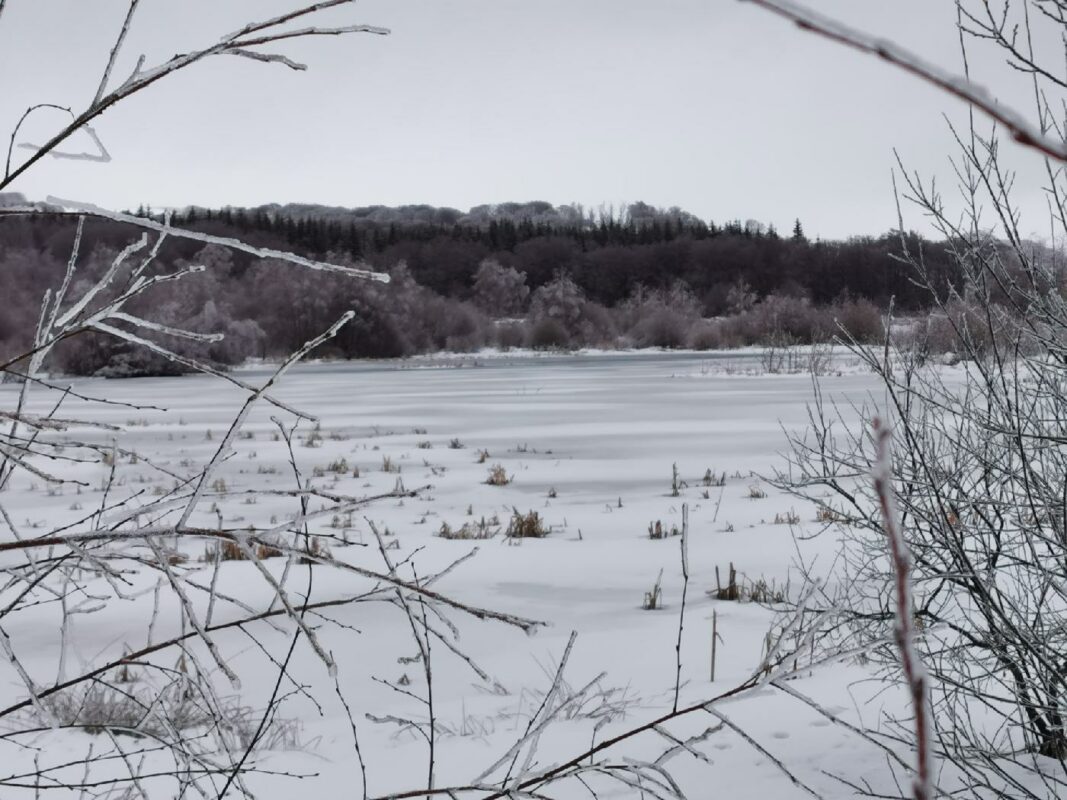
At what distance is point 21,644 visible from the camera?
504 cm

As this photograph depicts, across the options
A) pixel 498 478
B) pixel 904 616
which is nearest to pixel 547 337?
pixel 498 478

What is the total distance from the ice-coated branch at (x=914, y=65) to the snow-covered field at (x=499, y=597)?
83 cm

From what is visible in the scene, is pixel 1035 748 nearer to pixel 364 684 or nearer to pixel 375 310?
pixel 364 684

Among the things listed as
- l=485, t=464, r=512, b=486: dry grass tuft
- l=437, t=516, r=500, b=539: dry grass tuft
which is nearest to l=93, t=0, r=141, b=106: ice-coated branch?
l=437, t=516, r=500, b=539: dry grass tuft

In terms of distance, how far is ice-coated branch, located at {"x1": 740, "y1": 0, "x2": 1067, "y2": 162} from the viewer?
0.40m

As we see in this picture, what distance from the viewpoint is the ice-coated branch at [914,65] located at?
15.8 inches

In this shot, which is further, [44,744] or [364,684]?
[364,684]

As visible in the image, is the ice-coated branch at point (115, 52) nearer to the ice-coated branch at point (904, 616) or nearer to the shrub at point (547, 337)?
the ice-coated branch at point (904, 616)

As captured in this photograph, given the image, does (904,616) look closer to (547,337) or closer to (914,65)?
(914,65)

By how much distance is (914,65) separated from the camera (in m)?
→ 0.41

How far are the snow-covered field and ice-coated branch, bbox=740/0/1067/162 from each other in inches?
32.6

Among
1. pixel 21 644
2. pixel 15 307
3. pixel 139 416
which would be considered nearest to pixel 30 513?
pixel 21 644

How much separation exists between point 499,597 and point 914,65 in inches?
227

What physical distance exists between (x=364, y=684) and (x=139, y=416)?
50.8ft
